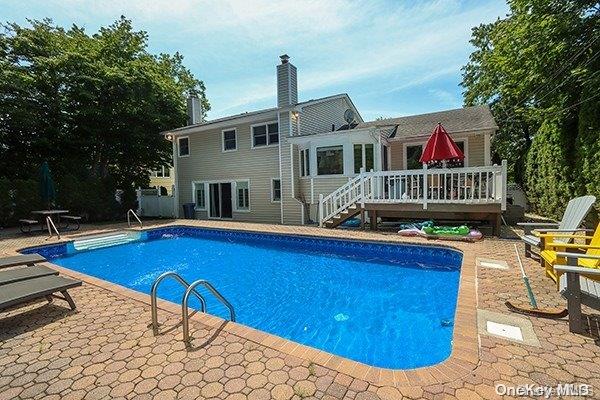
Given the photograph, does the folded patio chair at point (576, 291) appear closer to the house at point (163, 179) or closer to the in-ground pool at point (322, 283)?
the in-ground pool at point (322, 283)

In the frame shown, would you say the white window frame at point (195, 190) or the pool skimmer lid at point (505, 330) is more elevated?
the white window frame at point (195, 190)

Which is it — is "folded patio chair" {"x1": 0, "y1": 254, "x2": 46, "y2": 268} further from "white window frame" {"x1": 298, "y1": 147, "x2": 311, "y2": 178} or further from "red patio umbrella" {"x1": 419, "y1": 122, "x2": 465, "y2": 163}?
"red patio umbrella" {"x1": 419, "y1": 122, "x2": 465, "y2": 163}

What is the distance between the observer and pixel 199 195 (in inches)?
701

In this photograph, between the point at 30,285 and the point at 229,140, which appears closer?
the point at 30,285

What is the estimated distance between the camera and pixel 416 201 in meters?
10.2

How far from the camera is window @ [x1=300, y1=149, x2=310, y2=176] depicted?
13.9m

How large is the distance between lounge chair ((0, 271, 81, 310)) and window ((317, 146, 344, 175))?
1019 cm

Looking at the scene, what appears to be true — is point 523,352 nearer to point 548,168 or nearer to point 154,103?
point 548,168

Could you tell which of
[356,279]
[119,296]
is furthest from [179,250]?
[356,279]

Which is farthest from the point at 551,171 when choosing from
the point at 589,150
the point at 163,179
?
the point at 163,179

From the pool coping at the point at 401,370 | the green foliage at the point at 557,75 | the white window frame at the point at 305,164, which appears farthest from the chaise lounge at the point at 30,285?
the green foliage at the point at 557,75

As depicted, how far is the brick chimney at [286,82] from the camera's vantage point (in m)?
14.9

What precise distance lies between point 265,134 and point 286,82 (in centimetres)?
288

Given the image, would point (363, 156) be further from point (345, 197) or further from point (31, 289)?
point (31, 289)
